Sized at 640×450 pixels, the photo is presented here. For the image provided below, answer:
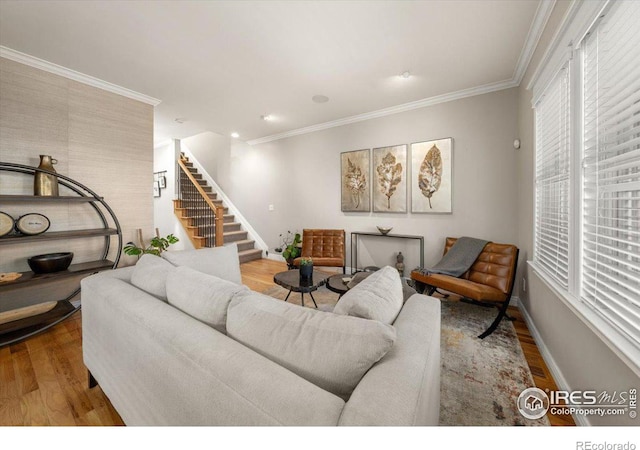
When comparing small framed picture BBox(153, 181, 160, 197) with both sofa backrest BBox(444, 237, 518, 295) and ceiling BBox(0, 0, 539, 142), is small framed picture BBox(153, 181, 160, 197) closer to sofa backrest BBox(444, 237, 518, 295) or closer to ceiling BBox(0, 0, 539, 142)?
ceiling BBox(0, 0, 539, 142)

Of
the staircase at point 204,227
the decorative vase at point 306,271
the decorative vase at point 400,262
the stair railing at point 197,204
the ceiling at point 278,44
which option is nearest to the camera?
the ceiling at point 278,44

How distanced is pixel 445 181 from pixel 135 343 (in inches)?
142

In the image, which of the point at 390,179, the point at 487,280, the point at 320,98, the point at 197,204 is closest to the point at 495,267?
the point at 487,280

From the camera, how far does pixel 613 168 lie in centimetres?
117

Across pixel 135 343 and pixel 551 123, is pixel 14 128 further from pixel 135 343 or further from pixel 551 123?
pixel 551 123

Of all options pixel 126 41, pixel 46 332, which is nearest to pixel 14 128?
pixel 126 41

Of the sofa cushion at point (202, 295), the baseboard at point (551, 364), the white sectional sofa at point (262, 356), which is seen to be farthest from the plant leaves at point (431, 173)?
the sofa cushion at point (202, 295)

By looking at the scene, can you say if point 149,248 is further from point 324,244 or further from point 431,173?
point 431,173

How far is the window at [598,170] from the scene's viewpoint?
1084mm

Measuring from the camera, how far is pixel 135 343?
3.47 feet

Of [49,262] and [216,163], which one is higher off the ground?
[216,163]

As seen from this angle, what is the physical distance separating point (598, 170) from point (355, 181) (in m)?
3.09

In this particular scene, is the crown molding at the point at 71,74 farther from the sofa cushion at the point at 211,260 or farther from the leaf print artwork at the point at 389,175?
the leaf print artwork at the point at 389,175

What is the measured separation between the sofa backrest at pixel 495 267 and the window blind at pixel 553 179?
25cm
